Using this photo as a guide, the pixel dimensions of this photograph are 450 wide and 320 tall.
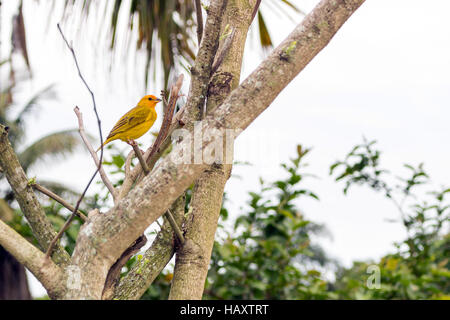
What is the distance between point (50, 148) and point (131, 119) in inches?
338

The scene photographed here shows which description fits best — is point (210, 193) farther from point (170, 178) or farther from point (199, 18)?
point (199, 18)

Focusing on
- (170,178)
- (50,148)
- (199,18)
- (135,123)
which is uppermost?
(50,148)

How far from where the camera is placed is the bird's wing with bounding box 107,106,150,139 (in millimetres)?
1893

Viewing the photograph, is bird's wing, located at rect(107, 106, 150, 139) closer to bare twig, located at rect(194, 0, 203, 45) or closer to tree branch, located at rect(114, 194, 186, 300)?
bare twig, located at rect(194, 0, 203, 45)

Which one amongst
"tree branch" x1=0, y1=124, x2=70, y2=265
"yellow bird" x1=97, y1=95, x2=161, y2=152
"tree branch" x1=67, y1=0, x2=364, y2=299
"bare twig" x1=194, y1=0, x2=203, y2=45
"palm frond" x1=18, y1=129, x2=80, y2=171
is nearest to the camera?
"tree branch" x1=67, y1=0, x2=364, y2=299

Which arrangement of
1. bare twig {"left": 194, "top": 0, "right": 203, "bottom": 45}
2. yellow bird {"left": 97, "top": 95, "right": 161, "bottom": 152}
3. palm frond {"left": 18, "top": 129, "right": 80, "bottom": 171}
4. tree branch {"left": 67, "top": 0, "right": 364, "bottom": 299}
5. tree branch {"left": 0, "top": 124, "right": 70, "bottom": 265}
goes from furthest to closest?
1. palm frond {"left": 18, "top": 129, "right": 80, "bottom": 171}
2. yellow bird {"left": 97, "top": 95, "right": 161, "bottom": 152}
3. bare twig {"left": 194, "top": 0, "right": 203, "bottom": 45}
4. tree branch {"left": 0, "top": 124, "right": 70, "bottom": 265}
5. tree branch {"left": 67, "top": 0, "right": 364, "bottom": 299}

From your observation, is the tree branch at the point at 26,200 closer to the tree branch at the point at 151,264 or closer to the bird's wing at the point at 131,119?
the tree branch at the point at 151,264

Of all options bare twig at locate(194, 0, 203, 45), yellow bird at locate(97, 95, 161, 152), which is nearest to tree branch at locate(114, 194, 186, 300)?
yellow bird at locate(97, 95, 161, 152)

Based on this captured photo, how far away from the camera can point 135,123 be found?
189cm

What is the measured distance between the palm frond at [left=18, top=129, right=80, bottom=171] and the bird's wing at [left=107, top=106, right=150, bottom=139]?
829cm

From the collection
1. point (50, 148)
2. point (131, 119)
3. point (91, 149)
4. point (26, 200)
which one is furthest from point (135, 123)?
point (50, 148)

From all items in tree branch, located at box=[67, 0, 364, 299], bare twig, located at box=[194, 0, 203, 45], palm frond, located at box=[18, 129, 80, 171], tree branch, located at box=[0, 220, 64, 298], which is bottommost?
tree branch, located at box=[0, 220, 64, 298]

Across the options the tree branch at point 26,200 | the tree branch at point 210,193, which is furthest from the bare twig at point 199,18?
the tree branch at point 26,200
